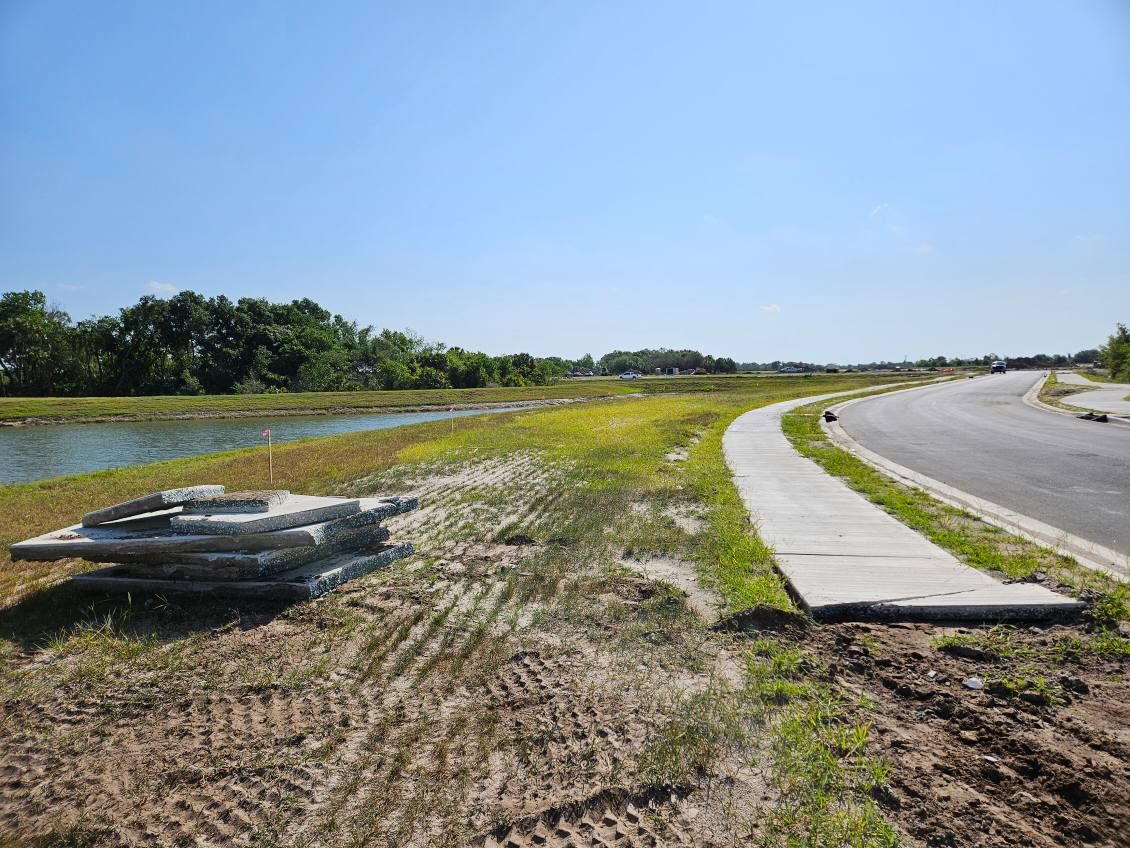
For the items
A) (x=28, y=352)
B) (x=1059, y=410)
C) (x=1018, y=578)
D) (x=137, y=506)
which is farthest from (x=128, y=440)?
(x=28, y=352)

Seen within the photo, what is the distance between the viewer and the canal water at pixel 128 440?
64.8 feet

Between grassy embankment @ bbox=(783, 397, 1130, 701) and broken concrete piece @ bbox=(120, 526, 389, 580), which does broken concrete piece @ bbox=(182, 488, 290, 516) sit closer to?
broken concrete piece @ bbox=(120, 526, 389, 580)

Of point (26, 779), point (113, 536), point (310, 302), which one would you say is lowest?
point (26, 779)

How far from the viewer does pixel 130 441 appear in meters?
26.5

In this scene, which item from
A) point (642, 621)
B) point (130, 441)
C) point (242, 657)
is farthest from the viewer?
point (130, 441)

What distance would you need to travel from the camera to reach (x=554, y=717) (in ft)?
10.4

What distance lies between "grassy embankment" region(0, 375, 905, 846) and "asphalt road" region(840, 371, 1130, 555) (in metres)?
4.49

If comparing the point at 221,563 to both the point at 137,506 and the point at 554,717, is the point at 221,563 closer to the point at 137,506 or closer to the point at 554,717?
the point at 137,506

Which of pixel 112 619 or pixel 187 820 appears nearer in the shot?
pixel 187 820

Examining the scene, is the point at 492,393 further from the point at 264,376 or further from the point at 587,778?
the point at 587,778

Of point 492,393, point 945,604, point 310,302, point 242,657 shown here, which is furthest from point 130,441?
point 310,302

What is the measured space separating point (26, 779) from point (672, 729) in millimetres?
3278

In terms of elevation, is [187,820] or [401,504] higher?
[401,504]

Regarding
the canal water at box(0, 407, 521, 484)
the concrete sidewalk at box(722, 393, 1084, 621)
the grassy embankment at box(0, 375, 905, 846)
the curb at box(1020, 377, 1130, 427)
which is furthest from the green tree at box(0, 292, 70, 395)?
the curb at box(1020, 377, 1130, 427)
